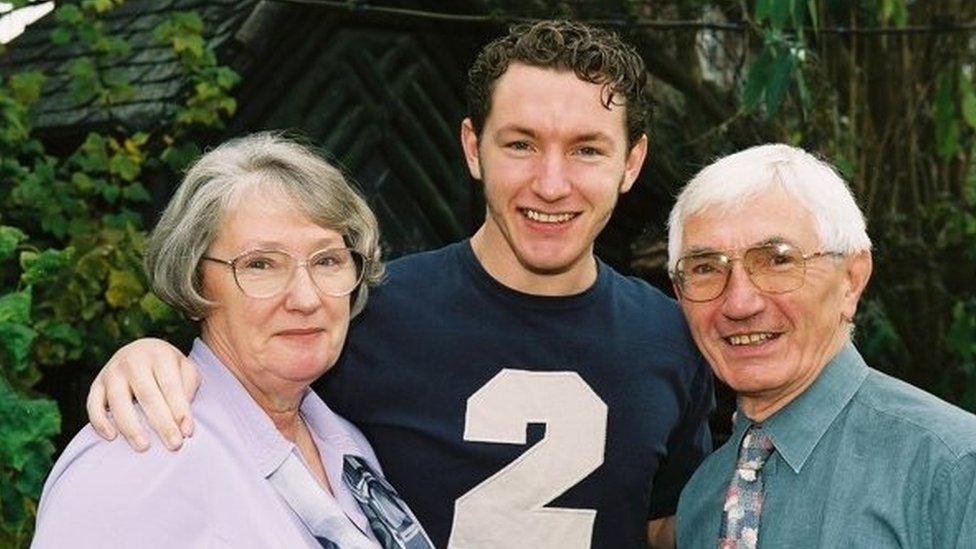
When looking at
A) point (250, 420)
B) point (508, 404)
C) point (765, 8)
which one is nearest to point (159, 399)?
point (250, 420)

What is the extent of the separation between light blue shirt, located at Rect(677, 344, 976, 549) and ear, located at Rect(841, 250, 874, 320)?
86mm

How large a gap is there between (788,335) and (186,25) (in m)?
3.86

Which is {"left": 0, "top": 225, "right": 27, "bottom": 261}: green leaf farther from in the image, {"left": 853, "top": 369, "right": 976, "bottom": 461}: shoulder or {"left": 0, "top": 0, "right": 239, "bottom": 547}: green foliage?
{"left": 853, "top": 369, "right": 976, "bottom": 461}: shoulder

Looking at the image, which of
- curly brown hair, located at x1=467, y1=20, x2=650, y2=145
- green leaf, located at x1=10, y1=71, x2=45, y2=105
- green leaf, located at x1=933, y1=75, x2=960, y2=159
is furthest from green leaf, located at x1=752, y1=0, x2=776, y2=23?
green leaf, located at x1=10, y1=71, x2=45, y2=105

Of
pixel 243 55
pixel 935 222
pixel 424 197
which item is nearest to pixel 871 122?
pixel 935 222

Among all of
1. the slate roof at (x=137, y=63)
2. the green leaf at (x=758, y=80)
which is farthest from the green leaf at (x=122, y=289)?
the green leaf at (x=758, y=80)

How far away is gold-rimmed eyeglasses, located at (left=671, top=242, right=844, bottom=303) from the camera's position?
277 cm

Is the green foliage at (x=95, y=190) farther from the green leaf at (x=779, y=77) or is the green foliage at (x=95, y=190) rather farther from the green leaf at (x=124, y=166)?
the green leaf at (x=779, y=77)

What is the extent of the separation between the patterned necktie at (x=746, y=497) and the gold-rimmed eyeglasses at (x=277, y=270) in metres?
0.91

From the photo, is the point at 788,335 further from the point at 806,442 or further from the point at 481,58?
the point at 481,58

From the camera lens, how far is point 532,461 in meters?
3.37

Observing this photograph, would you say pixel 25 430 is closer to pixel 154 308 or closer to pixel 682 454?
pixel 154 308

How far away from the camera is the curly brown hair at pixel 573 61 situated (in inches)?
133

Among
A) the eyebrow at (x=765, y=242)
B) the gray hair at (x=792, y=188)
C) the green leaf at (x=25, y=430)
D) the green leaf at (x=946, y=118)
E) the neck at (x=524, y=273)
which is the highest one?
the gray hair at (x=792, y=188)
